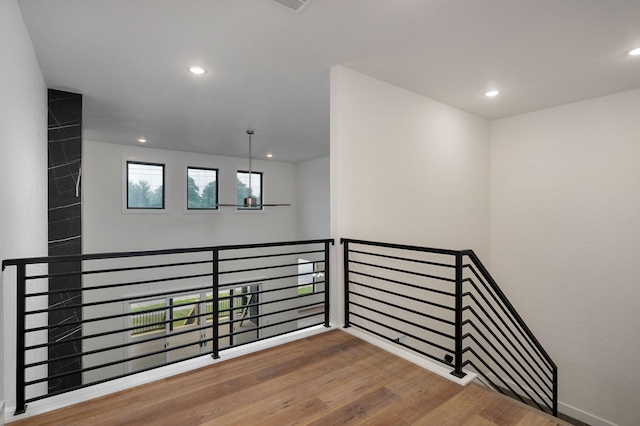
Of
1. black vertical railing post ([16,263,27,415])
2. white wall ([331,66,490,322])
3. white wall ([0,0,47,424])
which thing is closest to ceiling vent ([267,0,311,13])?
white wall ([331,66,490,322])

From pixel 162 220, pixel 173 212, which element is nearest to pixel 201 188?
pixel 173 212

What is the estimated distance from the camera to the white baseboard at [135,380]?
1779 millimetres

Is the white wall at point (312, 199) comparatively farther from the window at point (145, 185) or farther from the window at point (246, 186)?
the window at point (145, 185)

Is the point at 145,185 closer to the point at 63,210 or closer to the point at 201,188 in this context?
the point at 201,188

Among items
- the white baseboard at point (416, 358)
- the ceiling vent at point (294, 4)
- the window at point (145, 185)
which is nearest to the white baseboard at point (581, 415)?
the white baseboard at point (416, 358)

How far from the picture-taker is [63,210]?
10.9 ft

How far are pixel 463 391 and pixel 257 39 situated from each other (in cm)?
297

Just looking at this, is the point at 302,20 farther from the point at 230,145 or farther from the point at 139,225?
the point at 139,225

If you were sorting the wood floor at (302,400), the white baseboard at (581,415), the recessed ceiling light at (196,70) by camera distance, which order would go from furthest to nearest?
the white baseboard at (581,415), the recessed ceiling light at (196,70), the wood floor at (302,400)

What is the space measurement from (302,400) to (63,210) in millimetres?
3197

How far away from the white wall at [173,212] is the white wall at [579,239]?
5.49 metres

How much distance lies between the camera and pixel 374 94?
3.31 m

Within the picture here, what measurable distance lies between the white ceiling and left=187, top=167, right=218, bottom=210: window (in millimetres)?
3020

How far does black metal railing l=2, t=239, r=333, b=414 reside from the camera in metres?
2.00
